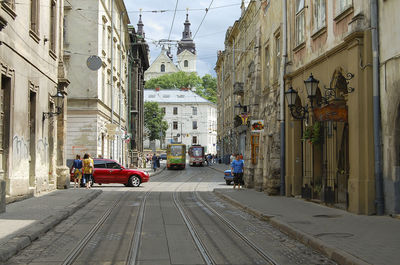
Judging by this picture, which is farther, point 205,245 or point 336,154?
point 336,154

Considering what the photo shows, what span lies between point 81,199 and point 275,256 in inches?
425

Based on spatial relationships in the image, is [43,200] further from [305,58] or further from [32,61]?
[305,58]

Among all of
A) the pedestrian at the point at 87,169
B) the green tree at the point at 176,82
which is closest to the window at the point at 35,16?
the pedestrian at the point at 87,169

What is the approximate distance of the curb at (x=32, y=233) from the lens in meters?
7.84

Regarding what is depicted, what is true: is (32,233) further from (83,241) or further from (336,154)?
(336,154)

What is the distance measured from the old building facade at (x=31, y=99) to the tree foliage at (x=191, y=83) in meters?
95.1

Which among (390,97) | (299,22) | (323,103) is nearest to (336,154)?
(323,103)

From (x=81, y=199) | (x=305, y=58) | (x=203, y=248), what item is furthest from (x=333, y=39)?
(x=81, y=199)

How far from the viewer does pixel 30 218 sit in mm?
11789

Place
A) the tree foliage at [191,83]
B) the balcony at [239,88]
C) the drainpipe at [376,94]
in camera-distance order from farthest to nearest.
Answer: the tree foliage at [191,83] < the balcony at [239,88] < the drainpipe at [376,94]

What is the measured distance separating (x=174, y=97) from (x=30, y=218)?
10274cm

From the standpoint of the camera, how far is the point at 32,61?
58.5ft

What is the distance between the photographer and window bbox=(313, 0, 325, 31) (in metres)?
15.9

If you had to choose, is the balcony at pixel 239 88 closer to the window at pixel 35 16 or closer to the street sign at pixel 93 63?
the street sign at pixel 93 63
